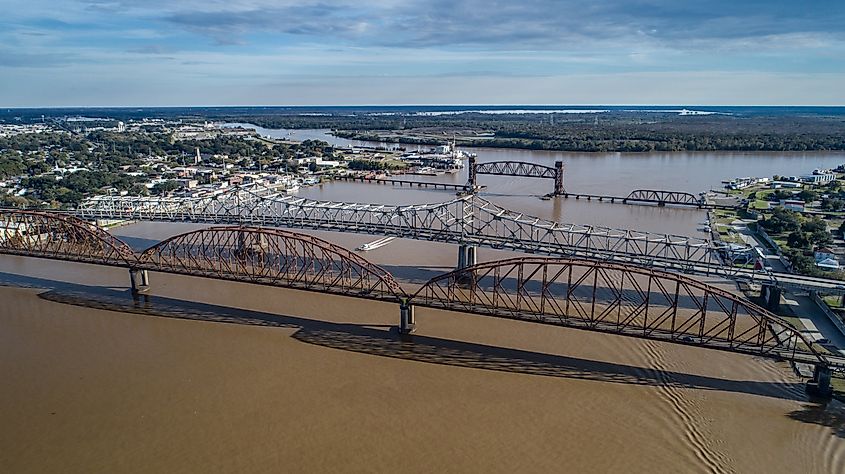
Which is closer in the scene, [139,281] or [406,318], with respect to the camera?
[406,318]

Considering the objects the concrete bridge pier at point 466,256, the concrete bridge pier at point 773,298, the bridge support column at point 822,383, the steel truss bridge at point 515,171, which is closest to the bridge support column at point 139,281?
the concrete bridge pier at point 466,256

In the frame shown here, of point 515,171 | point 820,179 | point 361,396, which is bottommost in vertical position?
point 361,396

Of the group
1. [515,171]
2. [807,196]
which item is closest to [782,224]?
[807,196]

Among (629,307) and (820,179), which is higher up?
(820,179)

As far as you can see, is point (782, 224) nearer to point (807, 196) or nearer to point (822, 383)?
point (807, 196)

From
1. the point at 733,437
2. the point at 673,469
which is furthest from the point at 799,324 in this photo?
the point at 673,469


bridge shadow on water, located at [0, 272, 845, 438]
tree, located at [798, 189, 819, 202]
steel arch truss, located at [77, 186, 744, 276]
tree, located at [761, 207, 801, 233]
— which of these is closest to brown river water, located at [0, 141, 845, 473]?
bridge shadow on water, located at [0, 272, 845, 438]

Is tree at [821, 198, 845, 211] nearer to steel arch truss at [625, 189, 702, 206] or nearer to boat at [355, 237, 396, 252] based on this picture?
steel arch truss at [625, 189, 702, 206]

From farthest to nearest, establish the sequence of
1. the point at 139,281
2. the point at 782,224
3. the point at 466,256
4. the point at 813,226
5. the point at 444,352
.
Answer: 1. the point at 782,224
2. the point at 813,226
3. the point at 466,256
4. the point at 139,281
5. the point at 444,352
